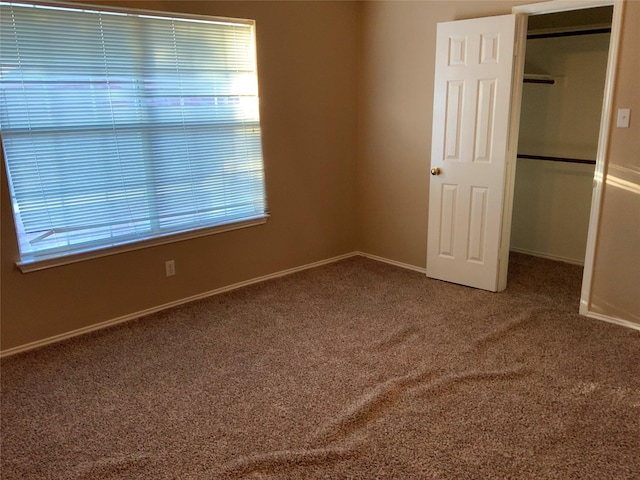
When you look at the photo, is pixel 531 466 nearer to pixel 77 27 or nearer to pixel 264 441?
pixel 264 441

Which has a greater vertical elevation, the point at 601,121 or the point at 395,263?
the point at 601,121

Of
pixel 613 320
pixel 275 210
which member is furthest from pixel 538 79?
pixel 275 210

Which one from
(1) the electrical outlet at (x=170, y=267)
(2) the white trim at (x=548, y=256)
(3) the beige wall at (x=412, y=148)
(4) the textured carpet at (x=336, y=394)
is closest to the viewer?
(4) the textured carpet at (x=336, y=394)

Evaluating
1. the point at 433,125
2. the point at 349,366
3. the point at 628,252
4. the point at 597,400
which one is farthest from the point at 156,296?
the point at 628,252

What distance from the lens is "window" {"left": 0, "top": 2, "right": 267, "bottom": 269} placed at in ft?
9.53

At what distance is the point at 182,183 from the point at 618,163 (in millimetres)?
2807

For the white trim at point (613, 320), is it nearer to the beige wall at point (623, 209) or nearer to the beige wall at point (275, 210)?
the beige wall at point (623, 209)

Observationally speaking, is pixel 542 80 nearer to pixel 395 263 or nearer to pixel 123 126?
pixel 395 263

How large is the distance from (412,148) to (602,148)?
147cm

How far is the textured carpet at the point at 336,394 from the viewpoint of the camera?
2092mm

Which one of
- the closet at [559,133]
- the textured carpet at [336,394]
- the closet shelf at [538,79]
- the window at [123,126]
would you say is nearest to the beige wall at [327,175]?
the window at [123,126]

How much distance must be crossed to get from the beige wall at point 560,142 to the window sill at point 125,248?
2496 millimetres

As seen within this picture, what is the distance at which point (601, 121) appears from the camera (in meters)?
3.16

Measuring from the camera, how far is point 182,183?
11.9 feet
